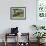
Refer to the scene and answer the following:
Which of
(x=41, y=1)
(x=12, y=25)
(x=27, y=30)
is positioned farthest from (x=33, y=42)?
(x=41, y=1)

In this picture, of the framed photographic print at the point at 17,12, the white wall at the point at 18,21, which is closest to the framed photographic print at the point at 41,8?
the white wall at the point at 18,21

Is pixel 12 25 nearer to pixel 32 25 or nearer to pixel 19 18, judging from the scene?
pixel 19 18

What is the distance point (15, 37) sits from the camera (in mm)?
7488

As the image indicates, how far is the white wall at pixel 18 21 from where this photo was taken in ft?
24.0

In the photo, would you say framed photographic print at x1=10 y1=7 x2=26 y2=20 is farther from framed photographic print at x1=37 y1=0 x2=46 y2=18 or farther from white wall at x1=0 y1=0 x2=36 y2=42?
framed photographic print at x1=37 y1=0 x2=46 y2=18

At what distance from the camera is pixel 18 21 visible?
24.3 ft

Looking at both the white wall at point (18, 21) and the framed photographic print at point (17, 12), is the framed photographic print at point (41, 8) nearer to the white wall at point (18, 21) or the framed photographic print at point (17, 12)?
the white wall at point (18, 21)

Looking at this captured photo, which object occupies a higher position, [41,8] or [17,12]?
[41,8]

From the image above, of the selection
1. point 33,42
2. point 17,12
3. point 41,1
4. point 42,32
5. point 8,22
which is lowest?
point 33,42

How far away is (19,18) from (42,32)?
1.23m

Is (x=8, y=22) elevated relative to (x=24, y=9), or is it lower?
lower

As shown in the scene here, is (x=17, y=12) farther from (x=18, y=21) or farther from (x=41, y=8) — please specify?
(x=41, y=8)

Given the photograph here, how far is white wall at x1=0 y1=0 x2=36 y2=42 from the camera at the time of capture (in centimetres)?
733

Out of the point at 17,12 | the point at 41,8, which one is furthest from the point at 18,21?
the point at 41,8
